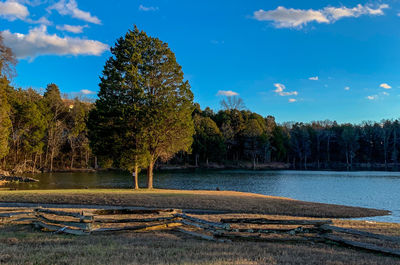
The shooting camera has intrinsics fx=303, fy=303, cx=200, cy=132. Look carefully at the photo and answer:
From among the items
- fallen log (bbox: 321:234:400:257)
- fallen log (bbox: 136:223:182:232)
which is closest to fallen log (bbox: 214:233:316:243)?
fallen log (bbox: 321:234:400:257)

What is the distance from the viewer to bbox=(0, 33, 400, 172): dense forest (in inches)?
2248

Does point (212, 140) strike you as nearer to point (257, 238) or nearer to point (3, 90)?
point (3, 90)

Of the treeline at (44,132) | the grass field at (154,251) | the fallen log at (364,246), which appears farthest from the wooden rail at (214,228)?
the treeline at (44,132)

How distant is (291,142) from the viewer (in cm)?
11025

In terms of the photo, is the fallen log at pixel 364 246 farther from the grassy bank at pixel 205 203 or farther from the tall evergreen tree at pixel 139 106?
the tall evergreen tree at pixel 139 106

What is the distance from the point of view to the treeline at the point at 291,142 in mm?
91500

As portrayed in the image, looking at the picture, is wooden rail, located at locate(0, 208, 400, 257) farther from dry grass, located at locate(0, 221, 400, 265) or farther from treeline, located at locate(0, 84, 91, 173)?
treeline, located at locate(0, 84, 91, 173)

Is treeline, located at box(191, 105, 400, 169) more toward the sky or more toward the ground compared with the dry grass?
more toward the sky

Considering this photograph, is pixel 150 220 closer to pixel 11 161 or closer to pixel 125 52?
pixel 125 52

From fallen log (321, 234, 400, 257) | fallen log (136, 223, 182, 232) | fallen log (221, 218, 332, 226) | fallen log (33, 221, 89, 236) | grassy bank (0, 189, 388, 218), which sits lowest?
grassy bank (0, 189, 388, 218)

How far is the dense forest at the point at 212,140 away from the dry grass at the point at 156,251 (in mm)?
19449

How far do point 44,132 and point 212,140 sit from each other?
142 feet

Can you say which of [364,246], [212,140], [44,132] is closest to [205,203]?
[364,246]

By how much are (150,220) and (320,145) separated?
381 feet
